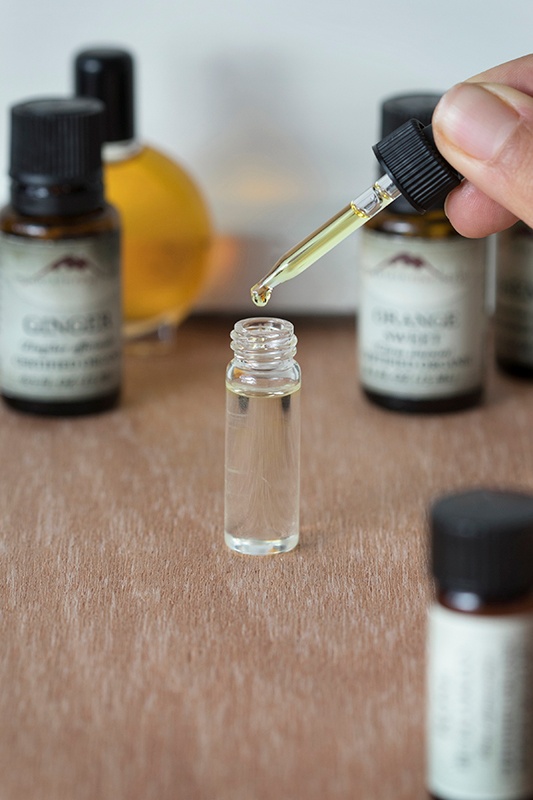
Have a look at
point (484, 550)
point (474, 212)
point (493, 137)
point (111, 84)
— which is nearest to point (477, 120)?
point (493, 137)

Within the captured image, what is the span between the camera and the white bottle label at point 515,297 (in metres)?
0.93

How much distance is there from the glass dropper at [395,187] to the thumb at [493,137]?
1.3 inches

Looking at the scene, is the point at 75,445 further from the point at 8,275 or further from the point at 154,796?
the point at 154,796

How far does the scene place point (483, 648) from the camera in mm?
442

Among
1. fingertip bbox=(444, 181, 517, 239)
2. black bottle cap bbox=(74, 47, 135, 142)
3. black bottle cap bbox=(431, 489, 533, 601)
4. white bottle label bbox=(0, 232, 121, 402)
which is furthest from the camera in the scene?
black bottle cap bbox=(74, 47, 135, 142)

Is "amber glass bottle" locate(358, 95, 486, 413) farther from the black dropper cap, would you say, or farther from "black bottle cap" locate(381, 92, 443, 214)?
the black dropper cap

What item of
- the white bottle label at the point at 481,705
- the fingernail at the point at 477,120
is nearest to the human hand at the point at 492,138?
the fingernail at the point at 477,120

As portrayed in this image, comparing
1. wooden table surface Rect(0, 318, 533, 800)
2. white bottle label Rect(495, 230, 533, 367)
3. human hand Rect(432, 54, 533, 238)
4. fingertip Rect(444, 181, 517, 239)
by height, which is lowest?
wooden table surface Rect(0, 318, 533, 800)

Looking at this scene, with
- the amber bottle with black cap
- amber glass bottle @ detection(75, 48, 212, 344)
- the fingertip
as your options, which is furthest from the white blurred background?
the amber bottle with black cap

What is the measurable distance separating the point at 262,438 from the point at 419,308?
23 centimetres

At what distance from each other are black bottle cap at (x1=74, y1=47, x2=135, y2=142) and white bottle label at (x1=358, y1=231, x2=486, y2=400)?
0.22 metres

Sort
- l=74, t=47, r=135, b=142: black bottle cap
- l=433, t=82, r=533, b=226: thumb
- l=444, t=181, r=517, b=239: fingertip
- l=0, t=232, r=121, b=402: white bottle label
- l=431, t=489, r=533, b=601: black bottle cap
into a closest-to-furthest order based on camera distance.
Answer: l=431, t=489, r=533, b=601: black bottle cap < l=433, t=82, r=533, b=226: thumb < l=444, t=181, r=517, b=239: fingertip < l=0, t=232, r=121, b=402: white bottle label < l=74, t=47, r=135, b=142: black bottle cap

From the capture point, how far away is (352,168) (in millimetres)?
1053

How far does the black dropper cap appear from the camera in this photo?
82 cm
